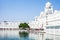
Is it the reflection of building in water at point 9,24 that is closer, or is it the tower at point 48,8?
the tower at point 48,8

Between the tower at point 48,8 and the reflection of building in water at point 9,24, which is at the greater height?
the tower at point 48,8

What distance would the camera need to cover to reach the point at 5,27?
80438 millimetres

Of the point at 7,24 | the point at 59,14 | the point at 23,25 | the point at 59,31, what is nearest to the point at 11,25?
the point at 7,24

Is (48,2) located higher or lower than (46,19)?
higher

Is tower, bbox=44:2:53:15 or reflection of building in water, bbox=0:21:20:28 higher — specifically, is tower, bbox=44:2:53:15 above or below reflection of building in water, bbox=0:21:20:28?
above

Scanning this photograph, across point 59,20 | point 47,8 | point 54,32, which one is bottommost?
point 54,32

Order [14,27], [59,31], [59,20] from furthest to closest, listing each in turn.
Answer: [14,27]
[59,20]
[59,31]

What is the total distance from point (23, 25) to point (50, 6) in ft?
Answer: 35.5

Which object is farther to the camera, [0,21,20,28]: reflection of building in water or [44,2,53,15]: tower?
[0,21,20,28]: reflection of building in water

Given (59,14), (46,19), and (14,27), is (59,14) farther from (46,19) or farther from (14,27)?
(14,27)

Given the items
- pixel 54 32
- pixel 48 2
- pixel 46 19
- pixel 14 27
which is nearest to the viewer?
pixel 54 32

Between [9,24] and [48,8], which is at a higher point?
[48,8]

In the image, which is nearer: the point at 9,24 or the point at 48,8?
the point at 48,8

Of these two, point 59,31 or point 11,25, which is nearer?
point 59,31
